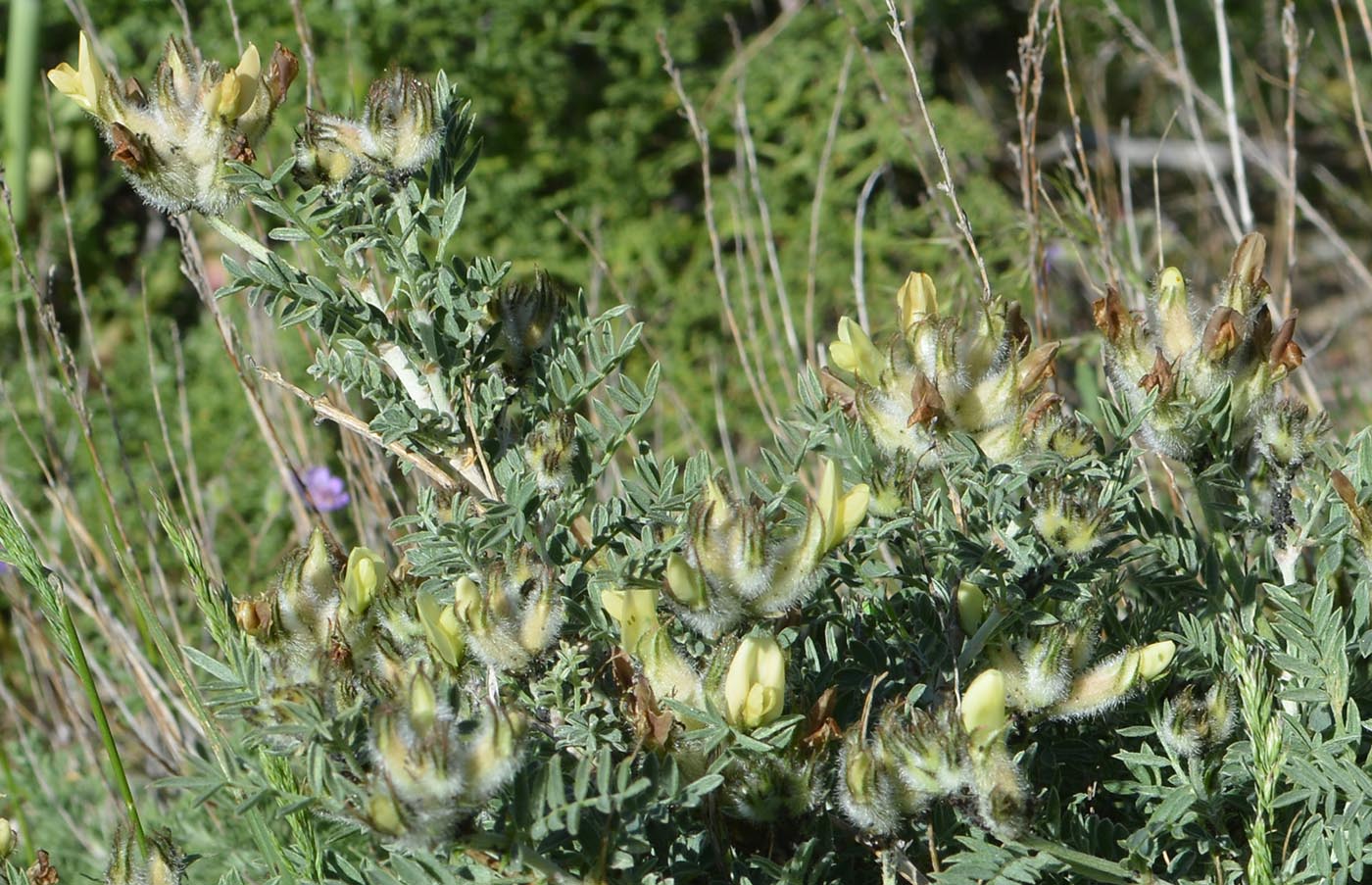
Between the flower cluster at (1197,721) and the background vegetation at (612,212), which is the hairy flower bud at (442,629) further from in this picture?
the background vegetation at (612,212)

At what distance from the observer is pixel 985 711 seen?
96cm

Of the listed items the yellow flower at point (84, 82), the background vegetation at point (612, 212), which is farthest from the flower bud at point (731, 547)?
the background vegetation at point (612, 212)

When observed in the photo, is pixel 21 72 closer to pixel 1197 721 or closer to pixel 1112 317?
pixel 1112 317

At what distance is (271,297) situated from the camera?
1.19 m

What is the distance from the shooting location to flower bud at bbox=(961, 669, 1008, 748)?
37.4 inches

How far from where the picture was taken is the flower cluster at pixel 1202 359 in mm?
1159

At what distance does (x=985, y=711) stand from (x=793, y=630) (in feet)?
0.63

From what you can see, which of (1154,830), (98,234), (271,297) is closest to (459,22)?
(98,234)

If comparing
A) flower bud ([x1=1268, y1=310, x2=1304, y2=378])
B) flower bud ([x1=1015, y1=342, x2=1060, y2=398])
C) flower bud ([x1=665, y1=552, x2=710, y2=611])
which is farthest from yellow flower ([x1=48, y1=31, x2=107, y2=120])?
flower bud ([x1=1268, y1=310, x2=1304, y2=378])

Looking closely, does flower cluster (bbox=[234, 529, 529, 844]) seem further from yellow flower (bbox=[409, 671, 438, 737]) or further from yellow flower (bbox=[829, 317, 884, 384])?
yellow flower (bbox=[829, 317, 884, 384])

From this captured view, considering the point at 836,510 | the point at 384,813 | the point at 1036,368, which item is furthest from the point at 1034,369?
the point at 384,813

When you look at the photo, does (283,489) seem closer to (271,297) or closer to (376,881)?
(271,297)

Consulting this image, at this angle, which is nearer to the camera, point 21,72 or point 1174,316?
point 1174,316

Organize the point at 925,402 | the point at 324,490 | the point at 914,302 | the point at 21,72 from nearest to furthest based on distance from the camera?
the point at 925,402, the point at 914,302, the point at 21,72, the point at 324,490
